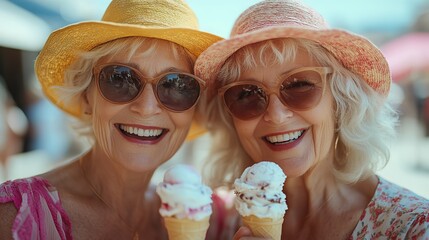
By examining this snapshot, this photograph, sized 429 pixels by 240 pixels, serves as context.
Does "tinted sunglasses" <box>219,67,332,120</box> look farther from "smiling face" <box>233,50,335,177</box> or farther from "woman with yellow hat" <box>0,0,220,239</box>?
"woman with yellow hat" <box>0,0,220,239</box>

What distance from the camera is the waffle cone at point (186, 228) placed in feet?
6.03

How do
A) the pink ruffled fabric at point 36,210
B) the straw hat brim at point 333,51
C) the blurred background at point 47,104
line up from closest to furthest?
1. the pink ruffled fabric at point 36,210
2. the straw hat brim at point 333,51
3. the blurred background at point 47,104

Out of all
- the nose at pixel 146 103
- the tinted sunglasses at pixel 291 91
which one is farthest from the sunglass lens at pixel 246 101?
the nose at pixel 146 103

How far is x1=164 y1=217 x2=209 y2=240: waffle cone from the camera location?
6.03ft

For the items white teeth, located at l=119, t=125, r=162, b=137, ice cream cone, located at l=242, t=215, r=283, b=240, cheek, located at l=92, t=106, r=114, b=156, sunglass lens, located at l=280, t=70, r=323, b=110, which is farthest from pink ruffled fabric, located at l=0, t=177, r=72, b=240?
sunglass lens, located at l=280, t=70, r=323, b=110

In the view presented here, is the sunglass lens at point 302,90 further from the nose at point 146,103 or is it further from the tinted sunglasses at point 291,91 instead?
the nose at point 146,103

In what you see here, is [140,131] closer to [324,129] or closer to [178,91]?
[178,91]

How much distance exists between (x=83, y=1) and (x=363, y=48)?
12450 millimetres

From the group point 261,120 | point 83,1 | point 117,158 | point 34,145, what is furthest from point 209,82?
point 83,1

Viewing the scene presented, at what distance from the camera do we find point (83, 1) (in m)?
13.3

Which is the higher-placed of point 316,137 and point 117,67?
point 117,67

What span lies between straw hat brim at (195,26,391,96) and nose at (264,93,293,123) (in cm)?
34

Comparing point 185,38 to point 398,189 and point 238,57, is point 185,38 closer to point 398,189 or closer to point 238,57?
point 238,57

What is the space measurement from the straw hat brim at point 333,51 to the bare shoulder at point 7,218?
1214 mm
